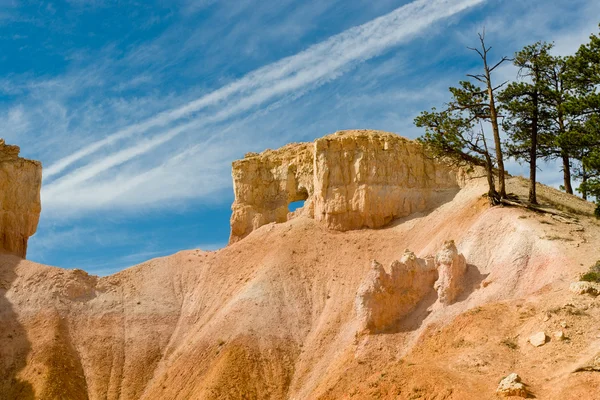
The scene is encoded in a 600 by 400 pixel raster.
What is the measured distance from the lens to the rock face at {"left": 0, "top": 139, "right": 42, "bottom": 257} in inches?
2233

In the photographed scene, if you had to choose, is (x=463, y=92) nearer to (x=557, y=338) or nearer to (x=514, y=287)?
(x=514, y=287)

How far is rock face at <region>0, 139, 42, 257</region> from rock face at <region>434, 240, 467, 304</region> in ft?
114

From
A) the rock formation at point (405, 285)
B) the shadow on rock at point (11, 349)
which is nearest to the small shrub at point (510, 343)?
the rock formation at point (405, 285)

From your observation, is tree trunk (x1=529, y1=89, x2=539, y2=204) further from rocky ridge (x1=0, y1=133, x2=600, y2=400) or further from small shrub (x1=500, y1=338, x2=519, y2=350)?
small shrub (x1=500, y1=338, x2=519, y2=350)

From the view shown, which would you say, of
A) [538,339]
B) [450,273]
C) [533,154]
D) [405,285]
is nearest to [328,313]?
[405,285]

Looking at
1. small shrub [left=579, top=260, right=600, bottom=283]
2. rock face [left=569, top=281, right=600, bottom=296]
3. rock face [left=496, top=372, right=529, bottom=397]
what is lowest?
rock face [left=496, top=372, right=529, bottom=397]

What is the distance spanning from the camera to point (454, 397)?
26172 millimetres

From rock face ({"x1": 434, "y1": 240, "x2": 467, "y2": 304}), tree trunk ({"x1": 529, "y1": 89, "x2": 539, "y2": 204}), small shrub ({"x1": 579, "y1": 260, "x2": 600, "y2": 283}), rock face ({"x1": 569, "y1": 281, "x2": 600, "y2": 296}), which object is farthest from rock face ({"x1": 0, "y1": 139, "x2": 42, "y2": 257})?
small shrub ({"x1": 579, "y1": 260, "x2": 600, "y2": 283})

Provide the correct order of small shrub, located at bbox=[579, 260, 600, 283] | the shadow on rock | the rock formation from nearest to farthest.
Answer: small shrub, located at bbox=[579, 260, 600, 283], the rock formation, the shadow on rock

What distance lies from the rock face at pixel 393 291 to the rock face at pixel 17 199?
31.2m

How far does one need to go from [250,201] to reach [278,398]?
25299 millimetres

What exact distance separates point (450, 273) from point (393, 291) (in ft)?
10.5

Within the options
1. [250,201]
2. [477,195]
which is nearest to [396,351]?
[477,195]

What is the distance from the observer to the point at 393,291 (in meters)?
38.3
